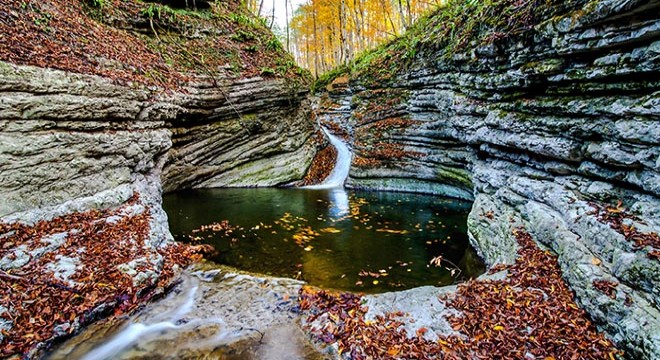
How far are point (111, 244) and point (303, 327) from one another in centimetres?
360

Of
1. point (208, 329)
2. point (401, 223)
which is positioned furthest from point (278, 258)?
point (401, 223)

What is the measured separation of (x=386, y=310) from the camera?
457 centimetres

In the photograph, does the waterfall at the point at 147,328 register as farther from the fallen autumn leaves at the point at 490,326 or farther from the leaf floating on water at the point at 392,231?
the leaf floating on water at the point at 392,231

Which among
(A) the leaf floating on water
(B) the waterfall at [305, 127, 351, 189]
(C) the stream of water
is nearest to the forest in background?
(B) the waterfall at [305, 127, 351, 189]

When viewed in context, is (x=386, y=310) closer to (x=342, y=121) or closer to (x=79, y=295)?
(x=79, y=295)

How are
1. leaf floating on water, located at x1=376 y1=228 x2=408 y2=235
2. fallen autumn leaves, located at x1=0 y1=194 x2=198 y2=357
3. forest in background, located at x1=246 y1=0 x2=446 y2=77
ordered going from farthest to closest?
forest in background, located at x1=246 y1=0 x2=446 y2=77 → leaf floating on water, located at x1=376 y1=228 x2=408 y2=235 → fallen autumn leaves, located at x1=0 y1=194 x2=198 y2=357

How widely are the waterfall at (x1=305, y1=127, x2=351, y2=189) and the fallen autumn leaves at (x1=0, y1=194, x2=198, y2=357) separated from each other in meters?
10.8

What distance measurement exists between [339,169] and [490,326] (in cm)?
1451

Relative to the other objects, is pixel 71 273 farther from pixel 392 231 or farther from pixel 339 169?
pixel 339 169

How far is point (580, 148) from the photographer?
19.1ft

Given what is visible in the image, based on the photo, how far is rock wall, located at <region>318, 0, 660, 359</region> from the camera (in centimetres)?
385

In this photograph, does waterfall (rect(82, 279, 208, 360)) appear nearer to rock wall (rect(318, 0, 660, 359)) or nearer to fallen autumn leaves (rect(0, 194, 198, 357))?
fallen autumn leaves (rect(0, 194, 198, 357))

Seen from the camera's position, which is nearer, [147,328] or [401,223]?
[147,328]

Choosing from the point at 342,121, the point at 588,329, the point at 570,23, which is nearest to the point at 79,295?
the point at 588,329
